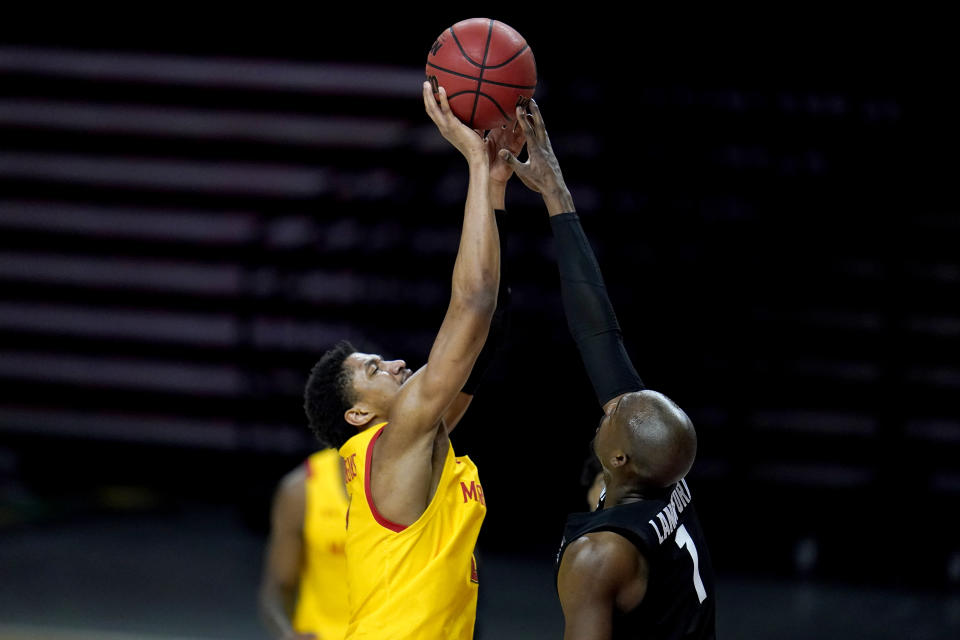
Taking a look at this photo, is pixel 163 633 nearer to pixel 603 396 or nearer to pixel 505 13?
pixel 603 396

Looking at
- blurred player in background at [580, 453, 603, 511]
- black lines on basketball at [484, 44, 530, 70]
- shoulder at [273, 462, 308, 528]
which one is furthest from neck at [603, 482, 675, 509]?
shoulder at [273, 462, 308, 528]

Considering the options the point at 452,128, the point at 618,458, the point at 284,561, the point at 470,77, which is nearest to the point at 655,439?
the point at 618,458

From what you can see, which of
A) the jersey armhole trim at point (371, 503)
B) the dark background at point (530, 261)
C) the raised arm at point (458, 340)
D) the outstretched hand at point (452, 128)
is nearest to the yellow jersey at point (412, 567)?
the jersey armhole trim at point (371, 503)

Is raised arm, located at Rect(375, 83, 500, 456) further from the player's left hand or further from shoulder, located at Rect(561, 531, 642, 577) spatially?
shoulder, located at Rect(561, 531, 642, 577)

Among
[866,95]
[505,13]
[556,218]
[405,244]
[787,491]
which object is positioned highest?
[505,13]

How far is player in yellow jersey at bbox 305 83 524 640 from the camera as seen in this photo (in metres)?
2.69

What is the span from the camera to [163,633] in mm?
5652

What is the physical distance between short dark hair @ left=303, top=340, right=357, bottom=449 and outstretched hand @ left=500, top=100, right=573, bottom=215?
30.2 inches

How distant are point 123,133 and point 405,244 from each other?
2.46 metres

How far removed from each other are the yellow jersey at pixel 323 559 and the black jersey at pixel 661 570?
149cm

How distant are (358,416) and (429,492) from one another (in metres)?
0.43

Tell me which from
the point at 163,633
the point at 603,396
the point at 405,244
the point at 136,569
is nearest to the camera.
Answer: the point at 603,396

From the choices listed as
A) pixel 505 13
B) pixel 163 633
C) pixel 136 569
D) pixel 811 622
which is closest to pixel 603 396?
A: pixel 163 633

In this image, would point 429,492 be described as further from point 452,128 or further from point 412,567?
point 452,128
